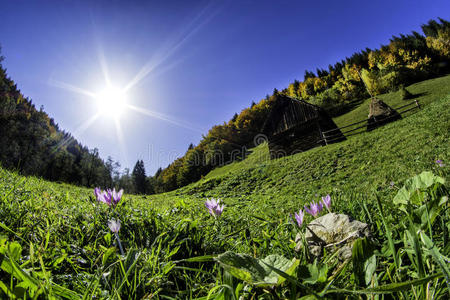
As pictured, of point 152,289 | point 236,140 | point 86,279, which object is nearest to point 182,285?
point 152,289

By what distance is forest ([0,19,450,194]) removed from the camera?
2938cm

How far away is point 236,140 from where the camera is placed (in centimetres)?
5734

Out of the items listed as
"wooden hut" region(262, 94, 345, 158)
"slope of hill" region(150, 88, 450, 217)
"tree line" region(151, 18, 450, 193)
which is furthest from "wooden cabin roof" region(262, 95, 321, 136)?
"tree line" region(151, 18, 450, 193)

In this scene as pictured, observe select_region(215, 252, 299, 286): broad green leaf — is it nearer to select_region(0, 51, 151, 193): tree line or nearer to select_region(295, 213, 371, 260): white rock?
select_region(295, 213, 371, 260): white rock

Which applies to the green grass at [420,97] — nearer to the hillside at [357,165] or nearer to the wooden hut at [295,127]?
the wooden hut at [295,127]

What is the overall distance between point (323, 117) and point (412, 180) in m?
19.7

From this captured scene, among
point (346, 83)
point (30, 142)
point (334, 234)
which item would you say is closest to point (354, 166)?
point (334, 234)

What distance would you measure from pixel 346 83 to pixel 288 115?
35551 mm

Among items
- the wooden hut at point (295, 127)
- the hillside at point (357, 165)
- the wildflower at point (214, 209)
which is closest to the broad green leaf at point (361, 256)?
the wildflower at point (214, 209)

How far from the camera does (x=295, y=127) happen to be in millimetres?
19688

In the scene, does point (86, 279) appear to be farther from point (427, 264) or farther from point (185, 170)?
point (185, 170)

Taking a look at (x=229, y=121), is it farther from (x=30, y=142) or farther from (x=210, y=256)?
(x=210, y=256)

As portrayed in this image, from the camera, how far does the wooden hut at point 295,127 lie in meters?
18.5

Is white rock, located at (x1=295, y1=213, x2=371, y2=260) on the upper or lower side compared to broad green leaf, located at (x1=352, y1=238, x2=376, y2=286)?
lower
